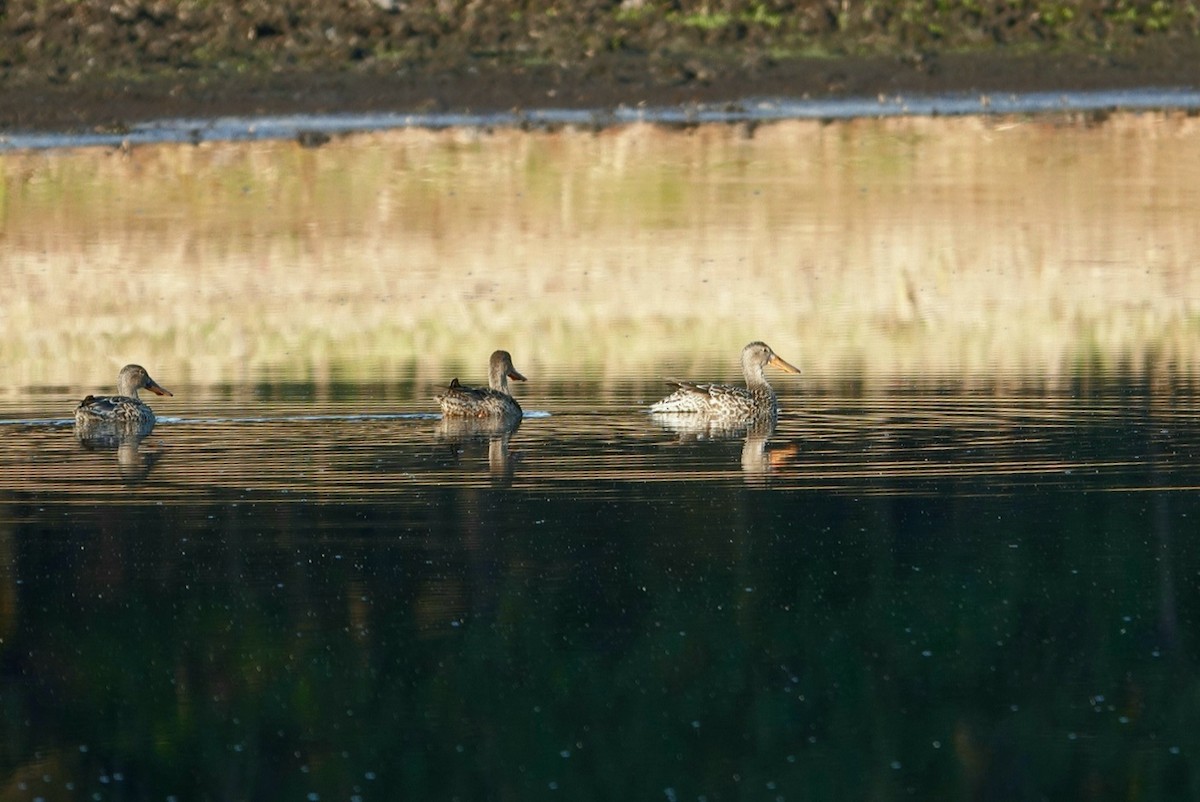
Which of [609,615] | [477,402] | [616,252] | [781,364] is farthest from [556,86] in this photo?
[609,615]

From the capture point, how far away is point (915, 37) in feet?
126

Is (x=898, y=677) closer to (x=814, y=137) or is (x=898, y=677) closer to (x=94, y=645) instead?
(x=94, y=645)

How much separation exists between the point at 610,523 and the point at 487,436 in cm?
347

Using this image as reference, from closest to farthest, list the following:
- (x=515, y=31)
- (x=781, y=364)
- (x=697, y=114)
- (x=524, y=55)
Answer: (x=781, y=364), (x=697, y=114), (x=524, y=55), (x=515, y=31)

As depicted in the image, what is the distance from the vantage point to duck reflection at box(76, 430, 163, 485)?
1400cm

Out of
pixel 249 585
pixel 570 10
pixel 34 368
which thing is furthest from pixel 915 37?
pixel 249 585

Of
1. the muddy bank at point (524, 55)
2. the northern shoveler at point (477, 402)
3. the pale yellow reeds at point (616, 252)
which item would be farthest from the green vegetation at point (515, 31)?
the northern shoveler at point (477, 402)

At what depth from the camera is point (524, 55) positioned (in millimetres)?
38312

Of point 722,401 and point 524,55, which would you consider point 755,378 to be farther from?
point 524,55

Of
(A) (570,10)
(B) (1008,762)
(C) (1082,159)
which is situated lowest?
(B) (1008,762)

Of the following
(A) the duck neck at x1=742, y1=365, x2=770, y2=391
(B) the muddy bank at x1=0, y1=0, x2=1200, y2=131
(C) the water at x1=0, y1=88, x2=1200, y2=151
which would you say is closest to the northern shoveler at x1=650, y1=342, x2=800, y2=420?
(A) the duck neck at x1=742, y1=365, x2=770, y2=391

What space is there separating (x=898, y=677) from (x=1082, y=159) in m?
24.7

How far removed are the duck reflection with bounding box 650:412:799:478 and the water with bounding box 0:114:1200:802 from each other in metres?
0.07

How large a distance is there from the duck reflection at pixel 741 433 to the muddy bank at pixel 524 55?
21.0 m
